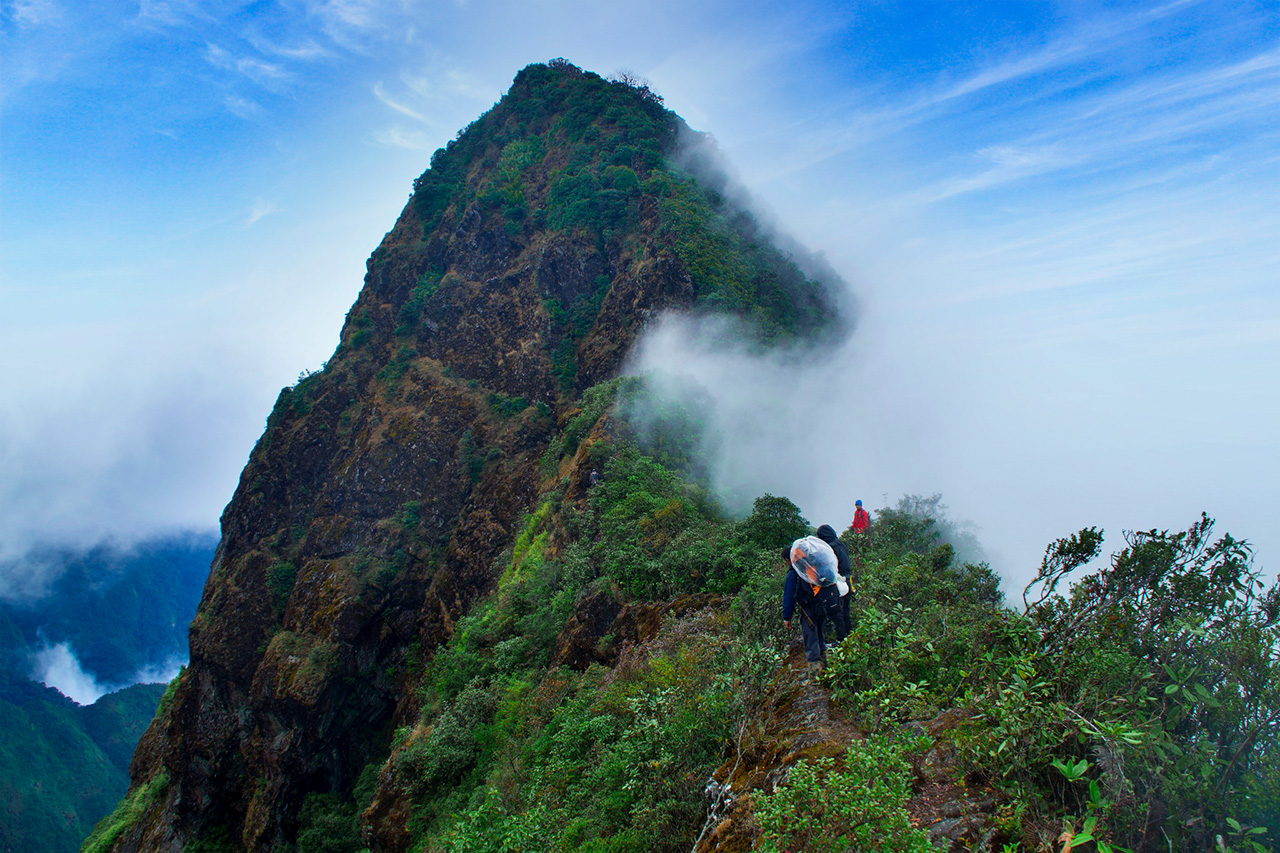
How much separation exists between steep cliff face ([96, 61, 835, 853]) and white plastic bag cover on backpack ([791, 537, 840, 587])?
59.9 feet

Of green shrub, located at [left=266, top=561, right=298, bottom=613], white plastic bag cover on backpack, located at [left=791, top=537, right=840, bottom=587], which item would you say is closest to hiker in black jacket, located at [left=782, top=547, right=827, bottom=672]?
white plastic bag cover on backpack, located at [left=791, top=537, right=840, bottom=587]

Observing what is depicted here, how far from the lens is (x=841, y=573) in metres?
6.30

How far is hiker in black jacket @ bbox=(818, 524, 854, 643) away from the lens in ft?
19.8

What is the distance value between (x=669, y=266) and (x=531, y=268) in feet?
27.5

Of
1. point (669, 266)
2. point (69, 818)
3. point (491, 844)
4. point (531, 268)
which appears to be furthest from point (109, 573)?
point (491, 844)

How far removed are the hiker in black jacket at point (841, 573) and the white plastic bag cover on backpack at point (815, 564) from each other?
33cm

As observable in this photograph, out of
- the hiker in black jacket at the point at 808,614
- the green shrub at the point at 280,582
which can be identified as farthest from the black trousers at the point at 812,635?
the green shrub at the point at 280,582

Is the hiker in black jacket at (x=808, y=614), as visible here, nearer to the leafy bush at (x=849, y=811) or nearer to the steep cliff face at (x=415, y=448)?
the leafy bush at (x=849, y=811)

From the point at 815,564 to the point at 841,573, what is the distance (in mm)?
627

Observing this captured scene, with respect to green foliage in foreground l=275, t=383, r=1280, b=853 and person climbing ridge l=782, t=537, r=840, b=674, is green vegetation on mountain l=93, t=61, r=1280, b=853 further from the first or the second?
person climbing ridge l=782, t=537, r=840, b=674

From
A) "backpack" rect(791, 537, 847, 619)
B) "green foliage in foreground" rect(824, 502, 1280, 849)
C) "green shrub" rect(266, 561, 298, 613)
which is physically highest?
"green shrub" rect(266, 561, 298, 613)

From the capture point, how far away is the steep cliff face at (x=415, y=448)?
25312 millimetres

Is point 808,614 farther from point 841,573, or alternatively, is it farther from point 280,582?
point 280,582

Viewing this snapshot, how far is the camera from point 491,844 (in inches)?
207
